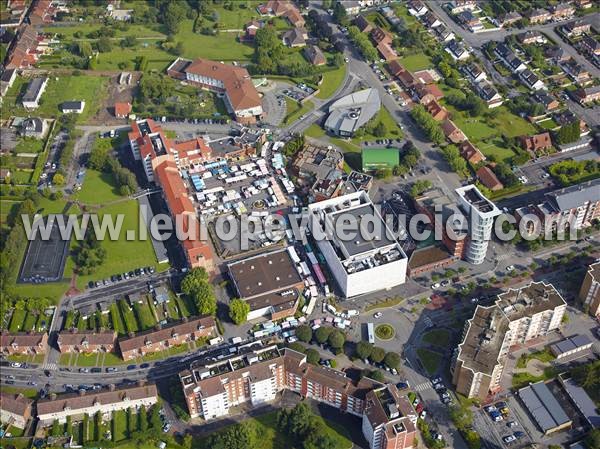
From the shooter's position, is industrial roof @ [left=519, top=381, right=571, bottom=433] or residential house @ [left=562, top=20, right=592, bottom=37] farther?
residential house @ [left=562, top=20, right=592, bottom=37]

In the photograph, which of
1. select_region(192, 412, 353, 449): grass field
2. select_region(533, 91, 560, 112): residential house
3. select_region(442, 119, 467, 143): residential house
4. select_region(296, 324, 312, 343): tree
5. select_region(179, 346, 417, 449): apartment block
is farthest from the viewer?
select_region(533, 91, 560, 112): residential house

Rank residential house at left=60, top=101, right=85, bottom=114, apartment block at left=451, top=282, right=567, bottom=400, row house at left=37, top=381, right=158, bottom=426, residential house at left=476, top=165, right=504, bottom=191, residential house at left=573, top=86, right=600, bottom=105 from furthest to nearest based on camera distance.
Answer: residential house at left=60, top=101, right=85, bottom=114, residential house at left=573, top=86, right=600, bottom=105, residential house at left=476, top=165, right=504, bottom=191, row house at left=37, top=381, right=158, bottom=426, apartment block at left=451, top=282, right=567, bottom=400

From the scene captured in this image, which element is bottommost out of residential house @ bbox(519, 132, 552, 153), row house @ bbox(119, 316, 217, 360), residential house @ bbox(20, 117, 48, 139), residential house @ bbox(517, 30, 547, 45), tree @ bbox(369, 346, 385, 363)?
row house @ bbox(119, 316, 217, 360)

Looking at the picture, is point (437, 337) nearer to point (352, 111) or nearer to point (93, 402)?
point (93, 402)

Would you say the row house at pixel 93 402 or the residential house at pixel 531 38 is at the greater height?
the residential house at pixel 531 38

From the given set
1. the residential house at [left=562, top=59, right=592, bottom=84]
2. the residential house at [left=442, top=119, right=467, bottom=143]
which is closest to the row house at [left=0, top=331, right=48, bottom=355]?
the residential house at [left=442, top=119, right=467, bottom=143]

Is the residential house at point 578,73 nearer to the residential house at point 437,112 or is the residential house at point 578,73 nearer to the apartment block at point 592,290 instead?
the residential house at point 437,112

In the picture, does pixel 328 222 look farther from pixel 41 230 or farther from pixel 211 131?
pixel 41 230

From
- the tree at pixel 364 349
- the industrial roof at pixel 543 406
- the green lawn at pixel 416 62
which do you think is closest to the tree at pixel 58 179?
the tree at pixel 364 349

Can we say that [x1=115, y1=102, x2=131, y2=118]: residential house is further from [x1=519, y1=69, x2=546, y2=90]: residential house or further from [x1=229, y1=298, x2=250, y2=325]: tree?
[x1=519, y1=69, x2=546, y2=90]: residential house
